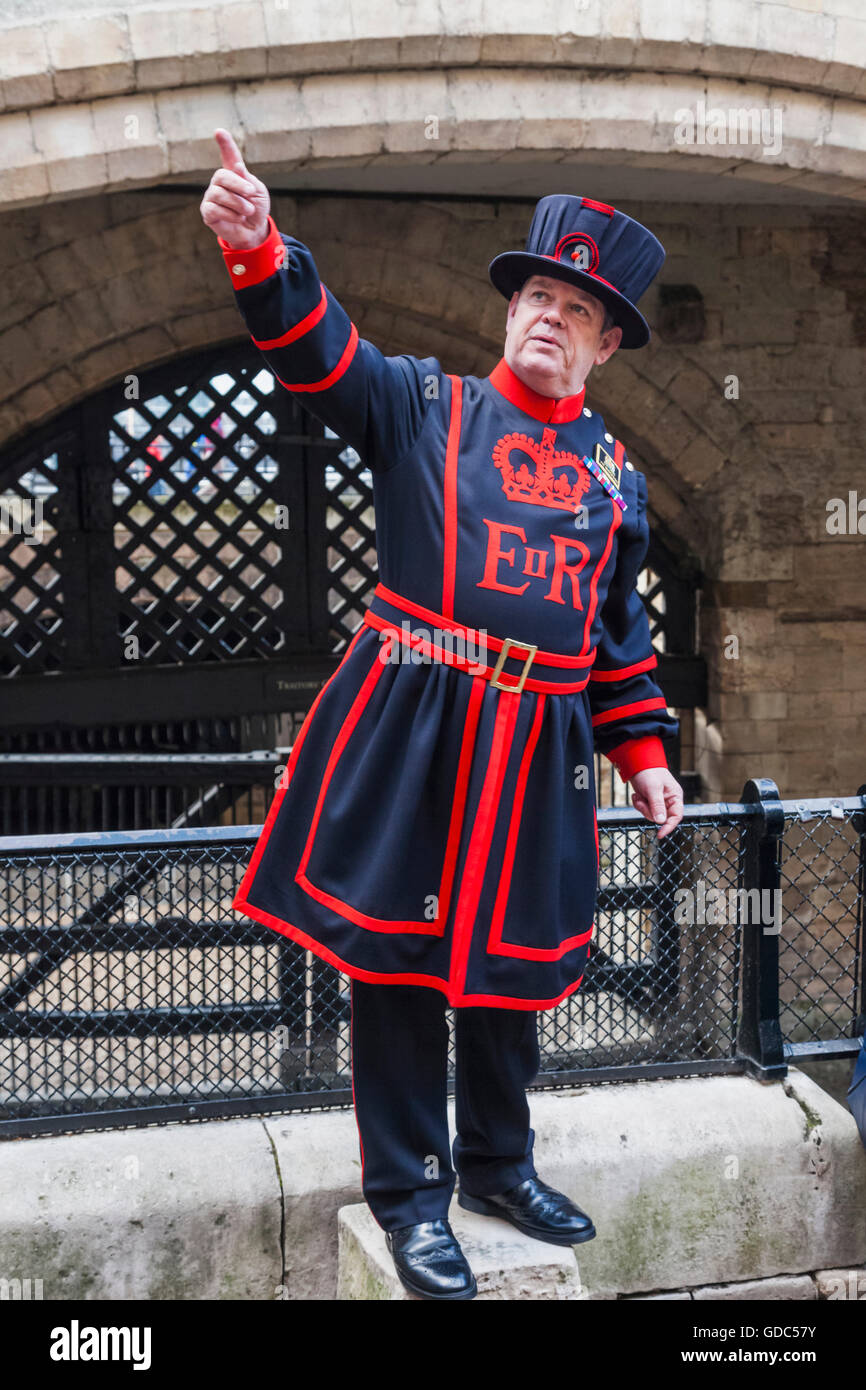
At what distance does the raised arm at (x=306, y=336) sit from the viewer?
178 centimetres

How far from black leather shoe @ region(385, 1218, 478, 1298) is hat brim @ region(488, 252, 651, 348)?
5.07 ft

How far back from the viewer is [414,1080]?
227 centimetres

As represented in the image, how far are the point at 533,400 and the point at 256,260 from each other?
0.59 m

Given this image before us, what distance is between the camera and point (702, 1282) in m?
2.69

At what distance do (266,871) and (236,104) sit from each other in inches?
135

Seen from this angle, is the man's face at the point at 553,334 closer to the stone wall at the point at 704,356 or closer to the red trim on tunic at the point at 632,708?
the red trim on tunic at the point at 632,708

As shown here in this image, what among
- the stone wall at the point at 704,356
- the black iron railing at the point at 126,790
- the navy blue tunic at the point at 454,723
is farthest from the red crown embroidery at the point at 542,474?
the stone wall at the point at 704,356

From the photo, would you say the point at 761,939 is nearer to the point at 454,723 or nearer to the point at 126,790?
the point at 454,723

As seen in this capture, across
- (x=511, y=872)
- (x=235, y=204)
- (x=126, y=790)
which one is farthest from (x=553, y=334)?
(x=126, y=790)

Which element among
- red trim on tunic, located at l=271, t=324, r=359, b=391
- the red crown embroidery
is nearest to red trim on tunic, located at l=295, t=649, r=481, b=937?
the red crown embroidery

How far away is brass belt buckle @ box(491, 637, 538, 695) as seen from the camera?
2.13 metres

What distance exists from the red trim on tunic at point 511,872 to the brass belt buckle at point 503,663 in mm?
55

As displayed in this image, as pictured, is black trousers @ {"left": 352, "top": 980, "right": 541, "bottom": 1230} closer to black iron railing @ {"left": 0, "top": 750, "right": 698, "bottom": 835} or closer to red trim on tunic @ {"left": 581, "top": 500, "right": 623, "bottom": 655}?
red trim on tunic @ {"left": 581, "top": 500, "right": 623, "bottom": 655}

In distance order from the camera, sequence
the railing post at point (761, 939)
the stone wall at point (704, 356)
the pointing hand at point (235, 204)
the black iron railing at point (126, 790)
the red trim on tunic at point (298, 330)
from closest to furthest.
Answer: the pointing hand at point (235, 204) → the red trim on tunic at point (298, 330) → the railing post at point (761, 939) → the black iron railing at point (126, 790) → the stone wall at point (704, 356)
